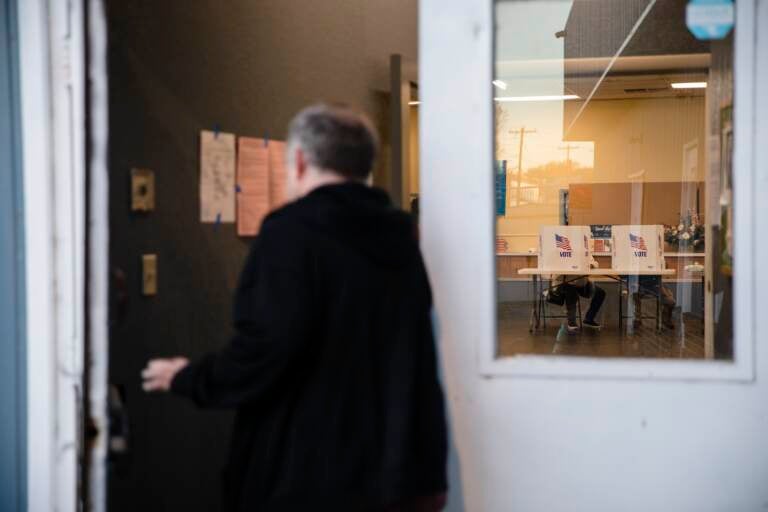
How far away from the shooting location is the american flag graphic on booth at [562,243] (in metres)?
9.46

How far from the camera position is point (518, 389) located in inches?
84.6

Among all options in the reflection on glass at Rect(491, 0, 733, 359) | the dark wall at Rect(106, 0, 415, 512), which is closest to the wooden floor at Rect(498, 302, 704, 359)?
the reflection on glass at Rect(491, 0, 733, 359)

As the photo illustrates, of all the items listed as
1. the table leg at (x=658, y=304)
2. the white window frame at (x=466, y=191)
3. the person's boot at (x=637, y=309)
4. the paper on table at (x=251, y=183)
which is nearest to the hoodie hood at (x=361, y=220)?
the white window frame at (x=466, y=191)

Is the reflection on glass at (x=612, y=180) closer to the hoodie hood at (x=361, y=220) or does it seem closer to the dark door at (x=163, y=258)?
the dark door at (x=163, y=258)

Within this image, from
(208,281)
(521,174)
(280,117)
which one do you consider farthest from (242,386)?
(521,174)

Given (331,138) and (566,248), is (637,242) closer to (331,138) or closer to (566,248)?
(566,248)

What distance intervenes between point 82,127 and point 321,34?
5.86 ft

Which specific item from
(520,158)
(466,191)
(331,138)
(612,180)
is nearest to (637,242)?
(520,158)

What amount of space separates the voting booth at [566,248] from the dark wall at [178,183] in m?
6.22

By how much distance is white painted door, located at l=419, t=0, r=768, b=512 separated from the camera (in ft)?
6.82

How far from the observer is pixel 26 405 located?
2.28 m

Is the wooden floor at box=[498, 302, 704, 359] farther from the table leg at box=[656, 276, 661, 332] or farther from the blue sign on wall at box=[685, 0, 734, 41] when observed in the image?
the blue sign on wall at box=[685, 0, 734, 41]

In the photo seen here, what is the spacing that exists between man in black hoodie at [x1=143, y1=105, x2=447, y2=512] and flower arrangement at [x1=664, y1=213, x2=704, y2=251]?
7241 millimetres

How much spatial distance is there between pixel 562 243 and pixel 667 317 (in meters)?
1.39
